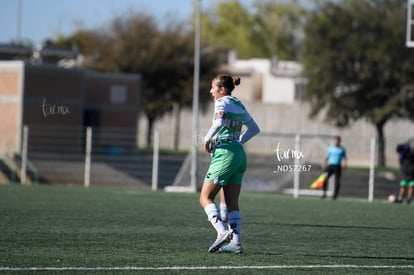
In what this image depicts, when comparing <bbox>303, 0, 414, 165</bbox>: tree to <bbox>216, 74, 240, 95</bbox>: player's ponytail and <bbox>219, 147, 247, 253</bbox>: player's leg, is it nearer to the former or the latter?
<bbox>216, 74, 240, 95</bbox>: player's ponytail

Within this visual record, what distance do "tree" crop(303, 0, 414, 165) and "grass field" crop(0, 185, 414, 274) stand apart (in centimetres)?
3143

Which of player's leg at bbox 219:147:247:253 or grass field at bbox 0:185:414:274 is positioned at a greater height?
player's leg at bbox 219:147:247:253

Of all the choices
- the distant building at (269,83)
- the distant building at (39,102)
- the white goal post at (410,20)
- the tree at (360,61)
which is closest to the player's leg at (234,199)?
the white goal post at (410,20)

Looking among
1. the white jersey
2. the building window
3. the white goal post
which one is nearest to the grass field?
the white jersey

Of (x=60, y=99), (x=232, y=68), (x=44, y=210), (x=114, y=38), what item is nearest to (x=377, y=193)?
(x=60, y=99)

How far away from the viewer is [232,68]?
79.4 metres

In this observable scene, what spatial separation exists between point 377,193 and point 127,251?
26532mm

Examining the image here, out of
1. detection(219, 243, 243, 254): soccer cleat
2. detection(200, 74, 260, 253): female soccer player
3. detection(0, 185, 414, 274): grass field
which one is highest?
detection(200, 74, 260, 253): female soccer player

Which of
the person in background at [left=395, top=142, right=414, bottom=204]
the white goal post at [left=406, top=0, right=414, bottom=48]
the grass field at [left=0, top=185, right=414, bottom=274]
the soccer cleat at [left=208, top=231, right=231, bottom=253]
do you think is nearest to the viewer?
the grass field at [left=0, top=185, right=414, bottom=274]

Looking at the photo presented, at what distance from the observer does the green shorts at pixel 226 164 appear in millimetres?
10578

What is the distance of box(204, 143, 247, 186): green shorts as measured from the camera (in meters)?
10.6

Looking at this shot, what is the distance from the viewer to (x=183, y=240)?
1205 cm

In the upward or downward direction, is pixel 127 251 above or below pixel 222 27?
below

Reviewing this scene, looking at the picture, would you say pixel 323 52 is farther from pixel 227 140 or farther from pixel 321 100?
pixel 227 140
